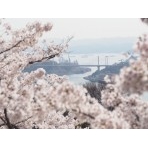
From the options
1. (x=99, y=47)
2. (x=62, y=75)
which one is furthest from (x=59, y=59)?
(x=99, y=47)

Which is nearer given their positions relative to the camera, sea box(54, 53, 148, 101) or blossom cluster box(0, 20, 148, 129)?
blossom cluster box(0, 20, 148, 129)

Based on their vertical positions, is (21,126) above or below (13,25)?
below

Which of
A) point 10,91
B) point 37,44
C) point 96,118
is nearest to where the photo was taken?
point 96,118

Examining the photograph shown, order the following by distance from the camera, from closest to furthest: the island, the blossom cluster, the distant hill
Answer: the blossom cluster
the distant hill
the island

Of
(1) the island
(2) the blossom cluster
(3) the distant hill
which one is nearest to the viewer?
(2) the blossom cluster

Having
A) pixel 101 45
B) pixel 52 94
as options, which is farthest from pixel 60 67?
pixel 52 94

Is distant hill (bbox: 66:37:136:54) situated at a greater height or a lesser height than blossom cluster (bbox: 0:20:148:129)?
greater

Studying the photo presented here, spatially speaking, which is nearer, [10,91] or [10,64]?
[10,91]

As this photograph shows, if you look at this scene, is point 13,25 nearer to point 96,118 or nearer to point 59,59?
point 59,59
